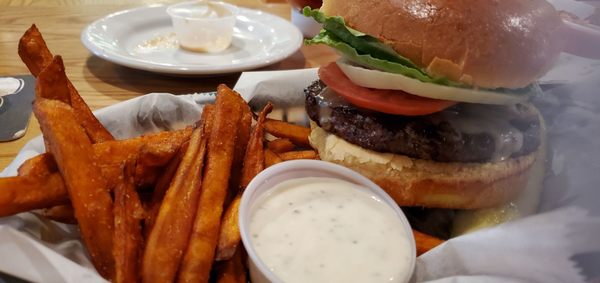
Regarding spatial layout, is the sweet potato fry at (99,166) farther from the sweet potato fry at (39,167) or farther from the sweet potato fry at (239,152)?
the sweet potato fry at (239,152)

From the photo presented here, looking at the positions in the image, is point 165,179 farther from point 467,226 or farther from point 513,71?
point 513,71

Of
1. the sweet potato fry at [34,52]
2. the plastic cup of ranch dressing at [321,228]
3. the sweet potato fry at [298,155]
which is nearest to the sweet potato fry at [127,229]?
the plastic cup of ranch dressing at [321,228]

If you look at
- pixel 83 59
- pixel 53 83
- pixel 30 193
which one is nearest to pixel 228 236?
pixel 30 193

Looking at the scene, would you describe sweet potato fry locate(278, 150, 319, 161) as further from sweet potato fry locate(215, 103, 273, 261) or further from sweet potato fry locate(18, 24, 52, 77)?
sweet potato fry locate(18, 24, 52, 77)

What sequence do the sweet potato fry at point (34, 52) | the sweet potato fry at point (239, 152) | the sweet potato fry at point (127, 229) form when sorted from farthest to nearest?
the sweet potato fry at point (239, 152) < the sweet potato fry at point (34, 52) < the sweet potato fry at point (127, 229)

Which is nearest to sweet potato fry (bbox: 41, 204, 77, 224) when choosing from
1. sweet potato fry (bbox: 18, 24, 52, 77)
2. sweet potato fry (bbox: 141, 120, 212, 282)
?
sweet potato fry (bbox: 141, 120, 212, 282)

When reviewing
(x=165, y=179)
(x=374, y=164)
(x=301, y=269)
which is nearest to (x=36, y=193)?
(x=165, y=179)
